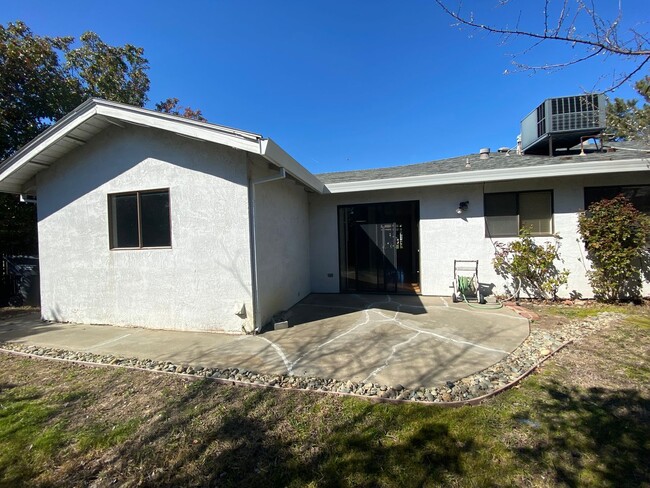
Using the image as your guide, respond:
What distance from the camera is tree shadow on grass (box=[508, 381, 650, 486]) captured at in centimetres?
201

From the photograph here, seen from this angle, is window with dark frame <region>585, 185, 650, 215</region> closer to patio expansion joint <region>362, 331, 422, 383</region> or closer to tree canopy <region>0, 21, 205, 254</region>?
patio expansion joint <region>362, 331, 422, 383</region>

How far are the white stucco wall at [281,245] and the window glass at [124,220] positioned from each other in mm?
2582

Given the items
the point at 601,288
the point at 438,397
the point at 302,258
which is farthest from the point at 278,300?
the point at 601,288

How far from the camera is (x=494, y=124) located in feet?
35.4

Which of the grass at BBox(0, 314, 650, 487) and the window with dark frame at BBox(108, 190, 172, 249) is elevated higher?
the window with dark frame at BBox(108, 190, 172, 249)

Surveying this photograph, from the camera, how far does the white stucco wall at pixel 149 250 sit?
521 cm

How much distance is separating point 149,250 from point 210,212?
61.5 inches

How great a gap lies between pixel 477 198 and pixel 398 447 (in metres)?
6.72

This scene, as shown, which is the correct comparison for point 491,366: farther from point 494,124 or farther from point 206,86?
point 206,86

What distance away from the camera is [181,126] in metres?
4.93

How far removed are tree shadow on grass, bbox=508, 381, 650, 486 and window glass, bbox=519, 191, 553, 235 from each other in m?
4.99

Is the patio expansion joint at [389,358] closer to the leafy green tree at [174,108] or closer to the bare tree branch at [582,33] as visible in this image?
the bare tree branch at [582,33]

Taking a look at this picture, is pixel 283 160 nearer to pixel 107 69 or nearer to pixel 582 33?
pixel 582 33

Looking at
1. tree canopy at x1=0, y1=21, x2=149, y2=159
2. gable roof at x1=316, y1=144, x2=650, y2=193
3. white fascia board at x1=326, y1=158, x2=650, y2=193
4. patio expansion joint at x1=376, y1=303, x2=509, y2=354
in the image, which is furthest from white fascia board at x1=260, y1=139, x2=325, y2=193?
tree canopy at x1=0, y1=21, x2=149, y2=159
